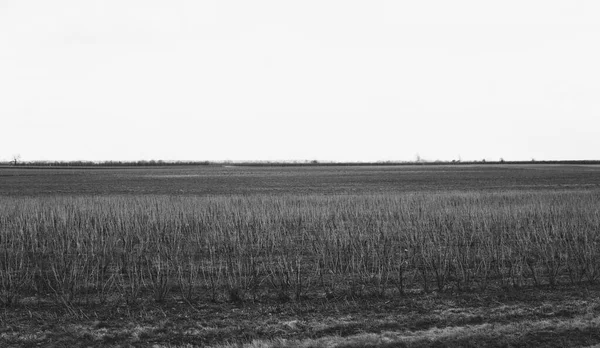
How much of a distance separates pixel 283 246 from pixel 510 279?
20.6ft

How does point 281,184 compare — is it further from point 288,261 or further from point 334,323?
point 334,323

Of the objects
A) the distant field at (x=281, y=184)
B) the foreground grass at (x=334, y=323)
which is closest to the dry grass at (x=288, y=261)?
the foreground grass at (x=334, y=323)

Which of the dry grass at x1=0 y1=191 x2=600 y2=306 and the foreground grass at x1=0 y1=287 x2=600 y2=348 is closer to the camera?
the foreground grass at x1=0 y1=287 x2=600 y2=348

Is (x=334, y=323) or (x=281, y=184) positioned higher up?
(x=281, y=184)

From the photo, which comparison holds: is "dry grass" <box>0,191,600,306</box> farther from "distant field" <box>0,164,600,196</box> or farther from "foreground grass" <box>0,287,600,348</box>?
"distant field" <box>0,164,600,196</box>

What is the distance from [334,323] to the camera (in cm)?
806

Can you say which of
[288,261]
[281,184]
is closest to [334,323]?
[288,261]

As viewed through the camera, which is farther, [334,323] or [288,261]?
[288,261]

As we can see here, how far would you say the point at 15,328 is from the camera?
8023 millimetres

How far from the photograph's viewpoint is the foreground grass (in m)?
7.19

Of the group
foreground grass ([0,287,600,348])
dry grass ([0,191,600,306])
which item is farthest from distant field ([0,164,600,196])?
foreground grass ([0,287,600,348])

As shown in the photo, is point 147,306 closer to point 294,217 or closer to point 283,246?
point 283,246

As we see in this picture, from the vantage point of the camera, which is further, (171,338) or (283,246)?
(283,246)

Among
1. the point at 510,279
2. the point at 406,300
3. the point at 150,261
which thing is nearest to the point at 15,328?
the point at 150,261
